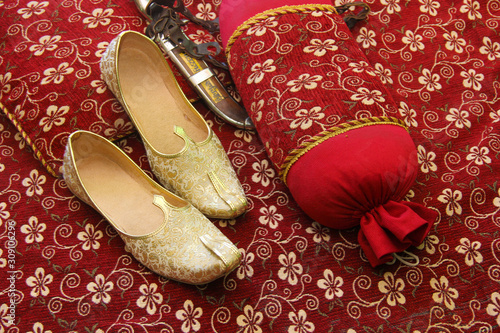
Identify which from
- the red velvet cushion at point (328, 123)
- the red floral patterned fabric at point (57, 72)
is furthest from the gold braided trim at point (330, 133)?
the red floral patterned fabric at point (57, 72)

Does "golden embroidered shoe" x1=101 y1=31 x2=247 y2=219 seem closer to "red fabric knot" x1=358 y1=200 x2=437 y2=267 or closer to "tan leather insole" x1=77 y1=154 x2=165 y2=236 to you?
"tan leather insole" x1=77 y1=154 x2=165 y2=236

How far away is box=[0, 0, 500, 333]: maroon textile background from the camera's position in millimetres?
882

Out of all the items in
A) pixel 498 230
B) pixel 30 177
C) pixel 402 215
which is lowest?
pixel 498 230

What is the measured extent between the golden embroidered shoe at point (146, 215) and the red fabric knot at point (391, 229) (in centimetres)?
29

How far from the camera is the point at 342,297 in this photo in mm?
908

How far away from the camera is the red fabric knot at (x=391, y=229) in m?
0.86

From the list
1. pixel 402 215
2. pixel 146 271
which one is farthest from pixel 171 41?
pixel 402 215

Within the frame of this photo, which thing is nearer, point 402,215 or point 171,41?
point 402,215

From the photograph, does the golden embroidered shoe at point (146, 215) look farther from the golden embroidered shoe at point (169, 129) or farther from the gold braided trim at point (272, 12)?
the gold braided trim at point (272, 12)

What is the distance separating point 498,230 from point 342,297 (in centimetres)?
42

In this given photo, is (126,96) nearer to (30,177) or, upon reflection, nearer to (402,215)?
(30,177)

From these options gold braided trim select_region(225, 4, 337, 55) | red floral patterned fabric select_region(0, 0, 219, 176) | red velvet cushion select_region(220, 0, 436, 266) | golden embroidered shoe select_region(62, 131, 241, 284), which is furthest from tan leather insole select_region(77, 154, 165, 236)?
gold braided trim select_region(225, 4, 337, 55)

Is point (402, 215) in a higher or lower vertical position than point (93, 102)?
lower

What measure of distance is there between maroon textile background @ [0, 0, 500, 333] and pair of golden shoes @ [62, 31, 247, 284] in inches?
2.6
